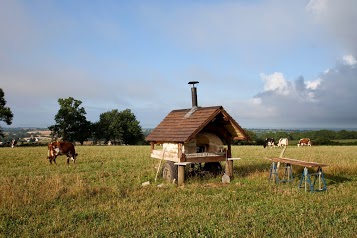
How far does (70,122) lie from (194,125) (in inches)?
2378

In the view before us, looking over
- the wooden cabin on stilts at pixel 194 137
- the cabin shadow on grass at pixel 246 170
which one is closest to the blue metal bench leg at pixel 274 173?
the cabin shadow on grass at pixel 246 170

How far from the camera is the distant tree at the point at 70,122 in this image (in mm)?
68938

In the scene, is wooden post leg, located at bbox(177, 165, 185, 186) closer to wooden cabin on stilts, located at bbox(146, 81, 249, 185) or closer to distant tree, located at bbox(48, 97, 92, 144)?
wooden cabin on stilts, located at bbox(146, 81, 249, 185)

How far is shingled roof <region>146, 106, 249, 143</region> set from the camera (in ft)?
46.8

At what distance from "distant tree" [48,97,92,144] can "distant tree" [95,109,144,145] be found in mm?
5531

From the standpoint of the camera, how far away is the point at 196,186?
1262 centimetres

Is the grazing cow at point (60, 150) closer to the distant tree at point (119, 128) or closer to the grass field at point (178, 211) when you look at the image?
the grass field at point (178, 211)

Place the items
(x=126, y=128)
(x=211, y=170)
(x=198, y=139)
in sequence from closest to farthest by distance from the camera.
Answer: (x=198, y=139)
(x=211, y=170)
(x=126, y=128)

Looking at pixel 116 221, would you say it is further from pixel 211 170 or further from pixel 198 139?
pixel 211 170

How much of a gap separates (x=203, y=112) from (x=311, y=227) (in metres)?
8.54

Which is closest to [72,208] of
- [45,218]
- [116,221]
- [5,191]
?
[45,218]

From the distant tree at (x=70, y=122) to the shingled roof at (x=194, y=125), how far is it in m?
56.8

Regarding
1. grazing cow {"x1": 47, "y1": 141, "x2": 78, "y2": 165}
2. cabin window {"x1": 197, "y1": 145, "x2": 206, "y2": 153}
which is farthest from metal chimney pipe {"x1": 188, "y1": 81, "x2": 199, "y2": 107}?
grazing cow {"x1": 47, "y1": 141, "x2": 78, "y2": 165}

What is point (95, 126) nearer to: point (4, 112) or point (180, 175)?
point (4, 112)
